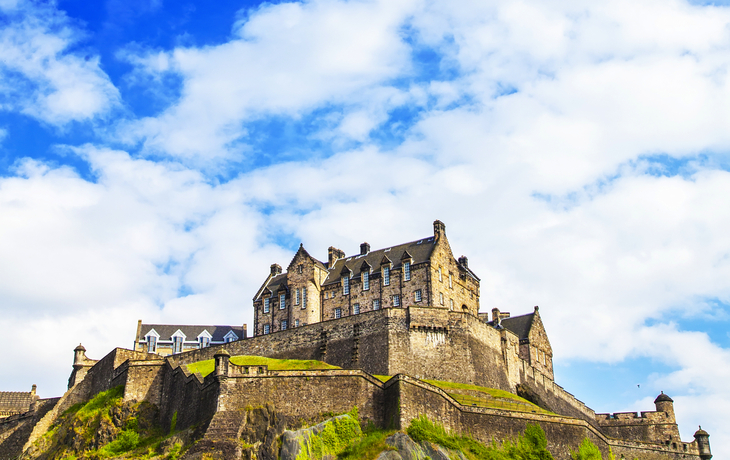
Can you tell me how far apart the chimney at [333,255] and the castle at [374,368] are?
0.32 m

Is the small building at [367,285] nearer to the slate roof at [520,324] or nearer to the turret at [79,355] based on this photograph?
the slate roof at [520,324]

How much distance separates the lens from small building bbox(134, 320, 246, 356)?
94.0 meters

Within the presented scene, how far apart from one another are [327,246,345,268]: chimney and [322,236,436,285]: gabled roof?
0.54 metres

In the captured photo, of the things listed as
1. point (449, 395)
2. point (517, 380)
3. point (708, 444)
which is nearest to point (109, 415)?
point (449, 395)

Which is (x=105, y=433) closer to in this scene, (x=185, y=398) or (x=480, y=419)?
(x=185, y=398)

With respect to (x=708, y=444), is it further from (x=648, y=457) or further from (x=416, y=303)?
(x=416, y=303)

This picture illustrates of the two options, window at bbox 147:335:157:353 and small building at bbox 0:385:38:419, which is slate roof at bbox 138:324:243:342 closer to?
window at bbox 147:335:157:353

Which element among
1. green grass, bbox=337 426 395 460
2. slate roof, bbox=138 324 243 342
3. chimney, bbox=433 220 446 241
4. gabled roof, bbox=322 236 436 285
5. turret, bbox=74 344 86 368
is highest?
chimney, bbox=433 220 446 241

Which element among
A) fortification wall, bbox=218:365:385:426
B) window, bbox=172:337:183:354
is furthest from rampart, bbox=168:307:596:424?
window, bbox=172:337:183:354

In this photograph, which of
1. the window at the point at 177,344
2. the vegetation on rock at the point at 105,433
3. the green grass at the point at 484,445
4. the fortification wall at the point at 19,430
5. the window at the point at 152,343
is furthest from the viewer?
the window at the point at 177,344

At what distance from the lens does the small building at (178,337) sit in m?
94.0

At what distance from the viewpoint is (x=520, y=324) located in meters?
86.6

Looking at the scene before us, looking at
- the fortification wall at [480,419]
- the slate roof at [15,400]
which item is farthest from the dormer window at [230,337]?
the fortification wall at [480,419]

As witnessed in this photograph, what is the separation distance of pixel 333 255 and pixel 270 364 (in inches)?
821
